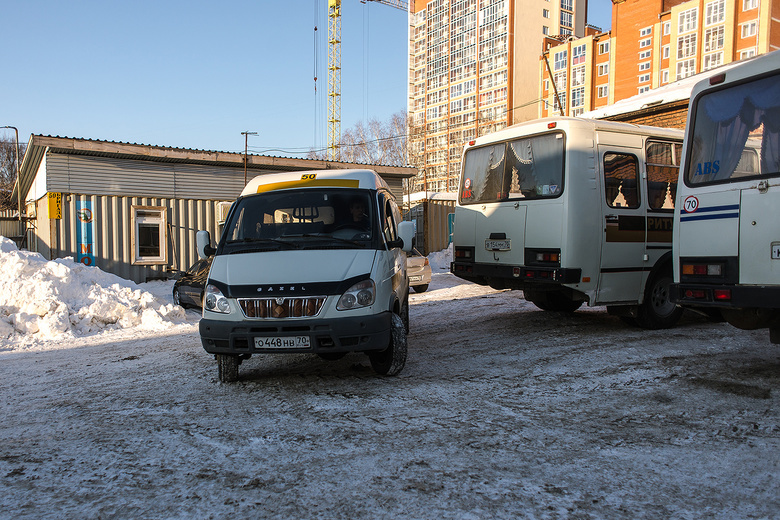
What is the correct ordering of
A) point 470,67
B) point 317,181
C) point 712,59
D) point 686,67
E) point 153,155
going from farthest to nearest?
point 470,67
point 686,67
point 712,59
point 153,155
point 317,181

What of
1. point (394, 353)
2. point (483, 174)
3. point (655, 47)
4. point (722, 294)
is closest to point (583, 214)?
point (483, 174)

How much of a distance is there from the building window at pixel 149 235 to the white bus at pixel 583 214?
13.0 metres

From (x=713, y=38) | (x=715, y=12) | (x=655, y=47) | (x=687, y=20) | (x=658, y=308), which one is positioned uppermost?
(x=687, y=20)

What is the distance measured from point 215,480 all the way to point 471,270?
611 centimetres

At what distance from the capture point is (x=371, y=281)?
5207 mm

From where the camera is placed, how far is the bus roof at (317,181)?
6344 millimetres

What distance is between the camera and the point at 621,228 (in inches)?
305

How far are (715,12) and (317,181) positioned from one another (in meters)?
63.7

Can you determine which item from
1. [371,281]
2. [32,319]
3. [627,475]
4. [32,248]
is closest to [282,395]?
[371,281]

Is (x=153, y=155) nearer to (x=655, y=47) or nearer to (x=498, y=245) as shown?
(x=498, y=245)

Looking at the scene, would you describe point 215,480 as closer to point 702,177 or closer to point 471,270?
point 702,177

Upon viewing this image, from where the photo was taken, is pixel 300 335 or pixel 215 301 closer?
pixel 300 335

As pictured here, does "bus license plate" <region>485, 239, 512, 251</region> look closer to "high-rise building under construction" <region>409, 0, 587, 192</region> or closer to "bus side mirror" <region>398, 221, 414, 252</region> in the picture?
"bus side mirror" <region>398, 221, 414, 252</region>

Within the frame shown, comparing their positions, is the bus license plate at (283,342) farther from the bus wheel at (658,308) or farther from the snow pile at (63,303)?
the snow pile at (63,303)
